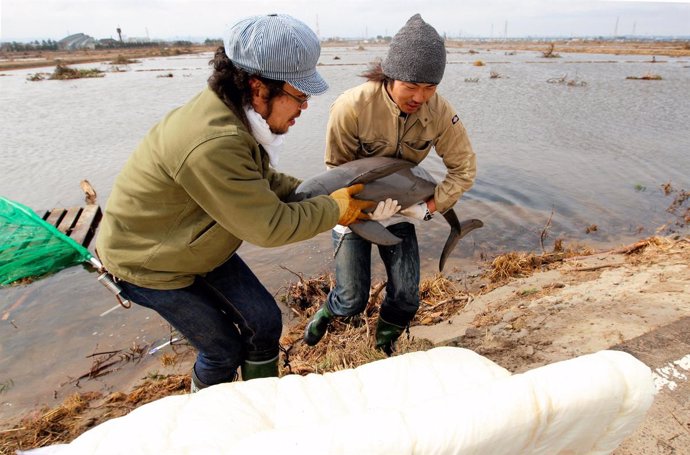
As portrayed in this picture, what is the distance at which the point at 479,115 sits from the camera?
12.4 metres

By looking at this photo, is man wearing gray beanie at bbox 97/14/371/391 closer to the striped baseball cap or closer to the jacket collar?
the striped baseball cap

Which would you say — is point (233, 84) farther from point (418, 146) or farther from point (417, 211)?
point (417, 211)

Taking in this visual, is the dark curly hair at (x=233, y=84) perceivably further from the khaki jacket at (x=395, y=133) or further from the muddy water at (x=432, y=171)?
the muddy water at (x=432, y=171)

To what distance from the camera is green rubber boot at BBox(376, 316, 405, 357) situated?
3043 mm

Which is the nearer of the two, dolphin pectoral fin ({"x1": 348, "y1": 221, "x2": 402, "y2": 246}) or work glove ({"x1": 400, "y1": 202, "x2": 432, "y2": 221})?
dolphin pectoral fin ({"x1": 348, "y1": 221, "x2": 402, "y2": 246})

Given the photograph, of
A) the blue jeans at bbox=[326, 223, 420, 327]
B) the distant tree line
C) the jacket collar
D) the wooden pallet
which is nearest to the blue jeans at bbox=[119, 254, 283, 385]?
the blue jeans at bbox=[326, 223, 420, 327]

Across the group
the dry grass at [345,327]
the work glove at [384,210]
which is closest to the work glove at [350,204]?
the work glove at [384,210]

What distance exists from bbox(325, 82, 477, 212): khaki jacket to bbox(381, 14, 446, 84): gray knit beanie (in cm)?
25

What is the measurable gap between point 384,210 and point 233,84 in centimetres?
123

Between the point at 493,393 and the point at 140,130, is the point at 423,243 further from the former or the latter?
the point at 140,130

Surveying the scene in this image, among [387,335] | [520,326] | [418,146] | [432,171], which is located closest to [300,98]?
[418,146]

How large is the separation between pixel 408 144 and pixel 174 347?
2663 millimetres

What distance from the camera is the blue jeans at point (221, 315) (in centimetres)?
211

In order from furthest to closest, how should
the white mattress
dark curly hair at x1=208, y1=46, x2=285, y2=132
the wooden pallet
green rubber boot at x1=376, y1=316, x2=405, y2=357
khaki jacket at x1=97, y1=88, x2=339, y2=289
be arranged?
the wooden pallet
green rubber boot at x1=376, y1=316, x2=405, y2=357
dark curly hair at x1=208, y1=46, x2=285, y2=132
khaki jacket at x1=97, y1=88, x2=339, y2=289
the white mattress
